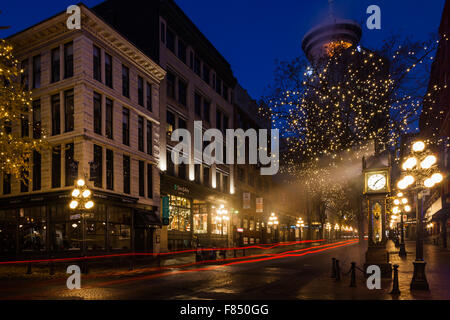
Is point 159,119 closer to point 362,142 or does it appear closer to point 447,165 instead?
point 362,142

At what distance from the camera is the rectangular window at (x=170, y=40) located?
36125mm

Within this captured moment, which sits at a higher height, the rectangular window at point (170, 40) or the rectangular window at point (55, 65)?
the rectangular window at point (170, 40)

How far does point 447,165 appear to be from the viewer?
4338 cm

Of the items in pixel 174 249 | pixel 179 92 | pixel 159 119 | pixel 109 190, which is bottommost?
pixel 174 249

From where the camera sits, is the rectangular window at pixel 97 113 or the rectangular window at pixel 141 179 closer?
the rectangular window at pixel 97 113

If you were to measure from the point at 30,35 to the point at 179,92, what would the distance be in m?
14.1

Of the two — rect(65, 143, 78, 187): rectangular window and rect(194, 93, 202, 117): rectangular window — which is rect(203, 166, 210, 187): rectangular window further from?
rect(65, 143, 78, 187): rectangular window

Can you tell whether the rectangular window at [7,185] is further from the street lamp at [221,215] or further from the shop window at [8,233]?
the street lamp at [221,215]

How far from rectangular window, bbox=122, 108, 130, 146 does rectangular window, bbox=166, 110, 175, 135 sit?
5.40 m

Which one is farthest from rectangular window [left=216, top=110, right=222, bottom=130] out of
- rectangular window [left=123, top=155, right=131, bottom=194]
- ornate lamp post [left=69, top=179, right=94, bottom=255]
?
ornate lamp post [left=69, top=179, right=94, bottom=255]

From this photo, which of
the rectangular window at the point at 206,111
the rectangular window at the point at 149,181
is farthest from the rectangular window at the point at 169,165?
the rectangular window at the point at 206,111

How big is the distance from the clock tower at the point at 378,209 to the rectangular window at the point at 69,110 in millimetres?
18407
